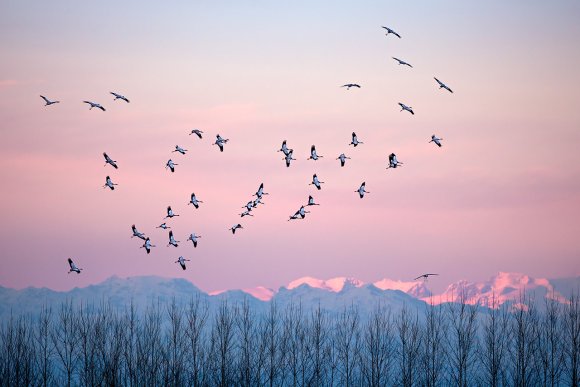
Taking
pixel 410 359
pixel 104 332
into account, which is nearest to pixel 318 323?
pixel 410 359

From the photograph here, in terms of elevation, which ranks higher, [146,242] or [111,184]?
[111,184]

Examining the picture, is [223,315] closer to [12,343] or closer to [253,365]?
[253,365]

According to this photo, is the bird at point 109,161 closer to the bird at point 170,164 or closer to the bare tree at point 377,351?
the bird at point 170,164

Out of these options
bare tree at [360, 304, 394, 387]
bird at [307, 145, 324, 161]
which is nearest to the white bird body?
bird at [307, 145, 324, 161]

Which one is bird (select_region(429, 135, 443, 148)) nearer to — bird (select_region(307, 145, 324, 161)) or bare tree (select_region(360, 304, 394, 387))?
bird (select_region(307, 145, 324, 161))

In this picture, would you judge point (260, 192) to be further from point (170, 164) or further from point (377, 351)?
point (377, 351)

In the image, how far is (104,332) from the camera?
5531 centimetres

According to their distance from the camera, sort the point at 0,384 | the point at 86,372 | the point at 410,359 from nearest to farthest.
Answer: the point at 0,384 < the point at 86,372 < the point at 410,359

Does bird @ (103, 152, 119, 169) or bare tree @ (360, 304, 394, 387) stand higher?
bird @ (103, 152, 119, 169)

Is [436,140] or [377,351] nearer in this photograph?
[436,140]

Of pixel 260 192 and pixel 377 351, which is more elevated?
pixel 260 192

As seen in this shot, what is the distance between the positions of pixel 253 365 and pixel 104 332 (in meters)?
9.76

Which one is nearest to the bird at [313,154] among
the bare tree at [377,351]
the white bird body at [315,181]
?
the white bird body at [315,181]

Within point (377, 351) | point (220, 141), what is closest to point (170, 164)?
point (220, 141)
